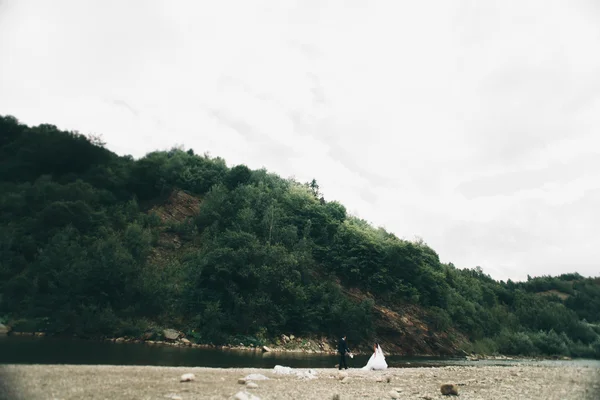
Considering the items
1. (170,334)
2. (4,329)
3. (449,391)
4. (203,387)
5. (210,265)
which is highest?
(210,265)

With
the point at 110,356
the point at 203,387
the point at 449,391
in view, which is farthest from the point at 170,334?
the point at 449,391

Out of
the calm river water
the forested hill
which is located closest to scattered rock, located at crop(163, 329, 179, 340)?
the forested hill

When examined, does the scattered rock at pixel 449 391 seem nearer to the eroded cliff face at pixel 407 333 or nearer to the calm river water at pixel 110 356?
the calm river water at pixel 110 356

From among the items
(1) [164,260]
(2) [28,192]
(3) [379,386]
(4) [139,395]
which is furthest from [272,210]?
(4) [139,395]

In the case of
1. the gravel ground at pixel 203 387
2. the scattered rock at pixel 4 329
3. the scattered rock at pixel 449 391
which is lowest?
the scattered rock at pixel 4 329

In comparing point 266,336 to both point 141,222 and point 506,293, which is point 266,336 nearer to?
point 141,222

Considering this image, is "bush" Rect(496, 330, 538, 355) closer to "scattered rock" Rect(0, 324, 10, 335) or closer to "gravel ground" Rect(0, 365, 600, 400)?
"gravel ground" Rect(0, 365, 600, 400)

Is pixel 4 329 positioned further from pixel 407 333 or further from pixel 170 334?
pixel 407 333

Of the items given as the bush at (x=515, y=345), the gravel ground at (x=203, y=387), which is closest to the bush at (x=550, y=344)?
the bush at (x=515, y=345)

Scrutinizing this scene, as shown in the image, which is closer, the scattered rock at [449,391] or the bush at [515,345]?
the scattered rock at [449,391]

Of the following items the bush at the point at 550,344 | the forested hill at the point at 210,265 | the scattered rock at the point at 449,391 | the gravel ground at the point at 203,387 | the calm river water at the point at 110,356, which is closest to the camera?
the gravel ground at the point at 203,387

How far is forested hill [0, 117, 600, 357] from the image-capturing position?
43094mm

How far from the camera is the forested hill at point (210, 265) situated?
141ft

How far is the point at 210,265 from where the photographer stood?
49750 millimetres
